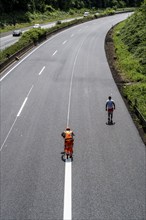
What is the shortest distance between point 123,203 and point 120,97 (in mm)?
13691

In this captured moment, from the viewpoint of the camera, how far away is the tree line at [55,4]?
90125 millimetres

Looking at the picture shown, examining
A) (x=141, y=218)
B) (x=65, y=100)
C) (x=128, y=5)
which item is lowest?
(x=141, y=218)

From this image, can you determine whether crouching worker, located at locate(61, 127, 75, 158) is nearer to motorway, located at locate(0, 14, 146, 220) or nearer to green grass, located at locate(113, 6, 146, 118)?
motorway, located at locate(0, 14, 146, 220)

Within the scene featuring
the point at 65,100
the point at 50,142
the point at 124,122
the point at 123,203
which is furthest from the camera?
the point at 65,100

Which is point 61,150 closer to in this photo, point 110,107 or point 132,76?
point 110,107

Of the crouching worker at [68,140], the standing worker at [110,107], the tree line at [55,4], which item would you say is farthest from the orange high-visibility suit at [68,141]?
the tree line at [55,4]

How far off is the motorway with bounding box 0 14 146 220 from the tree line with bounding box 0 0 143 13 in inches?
2685

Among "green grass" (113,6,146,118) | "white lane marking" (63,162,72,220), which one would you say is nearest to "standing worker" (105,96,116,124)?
"green grass" (113,6,146,118)

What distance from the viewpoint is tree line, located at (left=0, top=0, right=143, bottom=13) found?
90.1 m

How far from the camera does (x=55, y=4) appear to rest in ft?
365

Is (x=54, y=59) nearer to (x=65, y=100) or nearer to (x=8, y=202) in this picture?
(x=65, y=100)

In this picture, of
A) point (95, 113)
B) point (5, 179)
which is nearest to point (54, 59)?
point (95, 113)

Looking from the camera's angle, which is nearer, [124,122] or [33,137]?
[33,137]

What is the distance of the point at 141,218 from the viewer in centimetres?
1062
